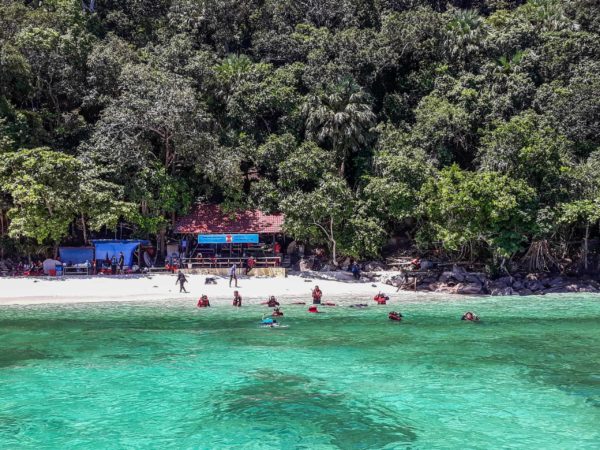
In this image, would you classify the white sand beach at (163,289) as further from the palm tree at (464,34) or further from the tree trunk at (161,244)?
the palm tree at (464,34)

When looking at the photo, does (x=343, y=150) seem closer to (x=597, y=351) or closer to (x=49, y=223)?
(x=49, y=223)

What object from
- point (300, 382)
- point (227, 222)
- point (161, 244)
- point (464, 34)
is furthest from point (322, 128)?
point (300, 382)

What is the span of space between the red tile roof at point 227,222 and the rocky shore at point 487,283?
9.63m

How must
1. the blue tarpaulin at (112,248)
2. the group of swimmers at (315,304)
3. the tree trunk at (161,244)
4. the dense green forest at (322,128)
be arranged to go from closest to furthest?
the group of swimmers at (315,304), the dense green forest at (322,128), the blue tarpaulin at (112,248), the tree trunk at (161,244)

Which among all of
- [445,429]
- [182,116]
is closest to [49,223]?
[182,116]

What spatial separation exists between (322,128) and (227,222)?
9866 mm

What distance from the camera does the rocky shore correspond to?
3797 cm

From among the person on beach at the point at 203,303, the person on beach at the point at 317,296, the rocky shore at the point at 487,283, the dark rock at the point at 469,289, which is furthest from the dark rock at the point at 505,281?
the person on beach at the point at 203,303

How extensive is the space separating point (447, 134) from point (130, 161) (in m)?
22.6

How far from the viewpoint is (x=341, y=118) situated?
4434 centimetres

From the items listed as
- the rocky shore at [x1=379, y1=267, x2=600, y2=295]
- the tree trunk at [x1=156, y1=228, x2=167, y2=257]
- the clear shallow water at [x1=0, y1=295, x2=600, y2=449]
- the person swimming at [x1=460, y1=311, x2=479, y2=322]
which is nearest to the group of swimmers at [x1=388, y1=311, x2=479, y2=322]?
the person swimming at [x1=460, y1=311, x2=479, y2=322]

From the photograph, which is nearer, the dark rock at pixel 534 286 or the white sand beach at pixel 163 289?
the white sand beach at pixel 163 289

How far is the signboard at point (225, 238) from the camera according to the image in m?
42.9

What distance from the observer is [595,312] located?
1211 inches
